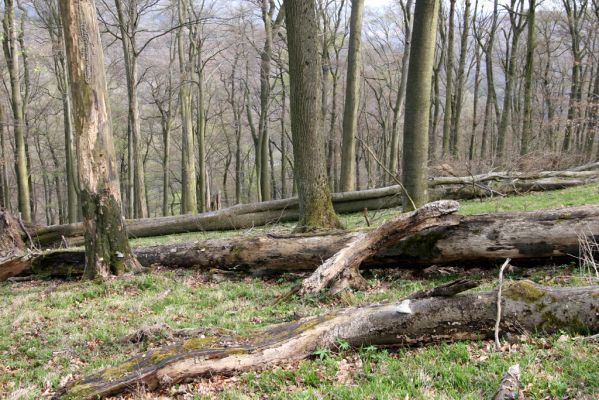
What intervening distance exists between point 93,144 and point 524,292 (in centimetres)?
693

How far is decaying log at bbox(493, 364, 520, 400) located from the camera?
289cm

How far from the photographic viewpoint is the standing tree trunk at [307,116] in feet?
29.2

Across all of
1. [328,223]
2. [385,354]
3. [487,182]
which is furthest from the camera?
[487,182]

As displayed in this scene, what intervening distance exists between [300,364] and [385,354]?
0.73 m

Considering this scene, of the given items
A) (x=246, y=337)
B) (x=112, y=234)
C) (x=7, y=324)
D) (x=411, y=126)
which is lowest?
(x=7, y=324)

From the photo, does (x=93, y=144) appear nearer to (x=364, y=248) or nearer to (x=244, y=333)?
(x=364, y=248)

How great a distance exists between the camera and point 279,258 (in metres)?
7.64

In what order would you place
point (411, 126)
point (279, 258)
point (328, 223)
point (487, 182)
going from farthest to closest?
point (487, 182)
point (411, 126)
point (328, 223)
point (279, 258)

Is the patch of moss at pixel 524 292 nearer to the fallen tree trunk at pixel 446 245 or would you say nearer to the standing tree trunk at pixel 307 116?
the fallen tree trunk at pixel 446 245

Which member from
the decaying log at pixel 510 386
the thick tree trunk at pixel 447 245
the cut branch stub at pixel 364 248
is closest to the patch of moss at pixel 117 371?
the cut branch stub at pixel 364 248

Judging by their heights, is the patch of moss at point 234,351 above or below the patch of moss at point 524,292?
below

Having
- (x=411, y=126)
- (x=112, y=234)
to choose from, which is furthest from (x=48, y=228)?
(x=411, y=126)

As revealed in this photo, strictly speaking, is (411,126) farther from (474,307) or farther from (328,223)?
(474,307)

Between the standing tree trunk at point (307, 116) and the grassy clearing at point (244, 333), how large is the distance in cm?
187
